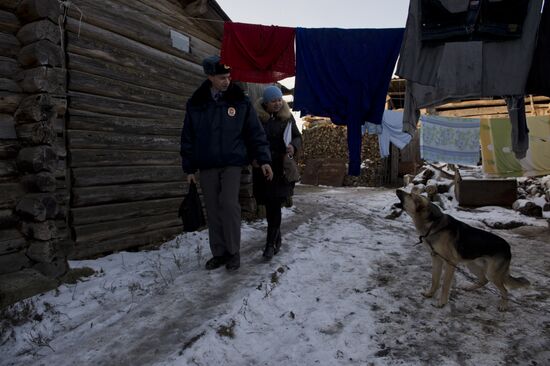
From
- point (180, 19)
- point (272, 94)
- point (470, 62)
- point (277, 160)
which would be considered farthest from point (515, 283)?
point (180, 19)

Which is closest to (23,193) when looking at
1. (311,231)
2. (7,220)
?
(7,220)

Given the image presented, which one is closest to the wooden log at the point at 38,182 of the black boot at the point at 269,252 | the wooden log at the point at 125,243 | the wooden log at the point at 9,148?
the wooden log at the point at 9,148

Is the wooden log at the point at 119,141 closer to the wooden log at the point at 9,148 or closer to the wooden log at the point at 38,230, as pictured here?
the wooden log at the point at 9,148

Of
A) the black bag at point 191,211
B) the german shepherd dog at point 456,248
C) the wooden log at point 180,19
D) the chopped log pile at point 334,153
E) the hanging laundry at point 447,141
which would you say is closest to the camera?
the german shepherd dog at point 456,248

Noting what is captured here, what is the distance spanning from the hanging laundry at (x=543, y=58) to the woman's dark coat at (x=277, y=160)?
2700 millimetres

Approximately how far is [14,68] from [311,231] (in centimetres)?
469

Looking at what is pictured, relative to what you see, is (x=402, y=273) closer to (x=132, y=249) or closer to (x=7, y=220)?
(x=132, y=249)

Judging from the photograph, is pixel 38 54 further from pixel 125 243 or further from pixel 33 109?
pixel 125 243

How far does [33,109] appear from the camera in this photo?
126 inches

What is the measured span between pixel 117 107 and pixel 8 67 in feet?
5.16

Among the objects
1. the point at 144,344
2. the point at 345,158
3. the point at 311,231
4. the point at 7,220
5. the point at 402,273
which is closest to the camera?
the point at 144,344

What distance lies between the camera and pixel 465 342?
2416 mm

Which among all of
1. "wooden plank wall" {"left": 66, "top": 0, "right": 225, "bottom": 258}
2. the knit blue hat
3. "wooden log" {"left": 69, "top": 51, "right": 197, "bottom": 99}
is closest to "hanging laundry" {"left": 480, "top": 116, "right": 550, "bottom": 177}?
the knit blue hat

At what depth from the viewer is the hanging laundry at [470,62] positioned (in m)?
3.79
